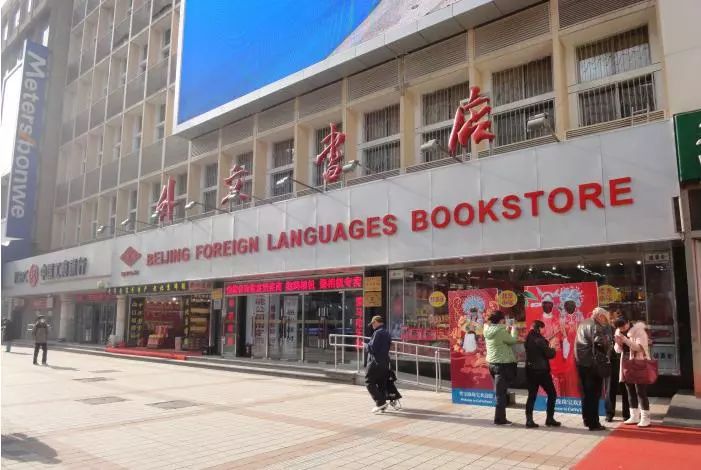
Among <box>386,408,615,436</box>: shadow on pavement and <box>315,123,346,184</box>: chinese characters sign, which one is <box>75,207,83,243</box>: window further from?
<box>386,408,615,436</box>: shadow on pavement

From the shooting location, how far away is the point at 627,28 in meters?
12.2

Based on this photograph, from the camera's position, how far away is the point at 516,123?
13.8m

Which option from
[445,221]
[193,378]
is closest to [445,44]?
[445,221]

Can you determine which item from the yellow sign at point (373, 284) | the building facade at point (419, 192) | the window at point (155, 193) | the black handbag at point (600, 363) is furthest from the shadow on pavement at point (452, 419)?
the window at point (155, 193)

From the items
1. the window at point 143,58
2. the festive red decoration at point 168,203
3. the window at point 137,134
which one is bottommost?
the festive red decoration at point 168,203

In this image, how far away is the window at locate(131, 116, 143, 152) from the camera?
2730 centimetres

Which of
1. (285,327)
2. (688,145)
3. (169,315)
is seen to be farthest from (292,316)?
(688,145)

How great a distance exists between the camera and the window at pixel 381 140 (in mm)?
16234

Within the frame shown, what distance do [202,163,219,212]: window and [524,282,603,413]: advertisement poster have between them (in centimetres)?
1573

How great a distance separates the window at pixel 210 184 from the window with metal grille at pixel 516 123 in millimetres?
11987

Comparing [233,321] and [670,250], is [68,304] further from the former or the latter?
[670,250]

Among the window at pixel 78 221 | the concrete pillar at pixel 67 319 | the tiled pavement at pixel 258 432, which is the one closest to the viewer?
the tiled pavement at pixel 258 432

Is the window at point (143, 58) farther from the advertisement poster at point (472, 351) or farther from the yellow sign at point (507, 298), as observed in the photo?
the advertisement poster at point (472, 351)

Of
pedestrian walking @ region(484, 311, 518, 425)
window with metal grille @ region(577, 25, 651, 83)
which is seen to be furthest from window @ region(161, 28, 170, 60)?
pedestrian walking @ region(484, 311, 518, 425)
